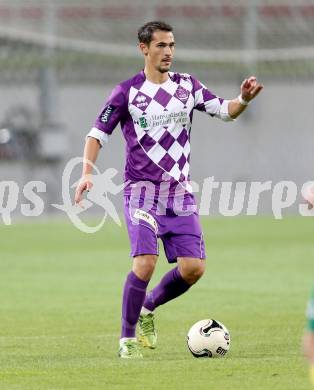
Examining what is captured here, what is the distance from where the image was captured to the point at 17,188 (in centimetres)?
3091

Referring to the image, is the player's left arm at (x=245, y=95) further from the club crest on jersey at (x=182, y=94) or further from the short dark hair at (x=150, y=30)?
the short dark hair at (x=150, y=30)

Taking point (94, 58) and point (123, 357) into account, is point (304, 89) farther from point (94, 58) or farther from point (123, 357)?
point (123, 357)

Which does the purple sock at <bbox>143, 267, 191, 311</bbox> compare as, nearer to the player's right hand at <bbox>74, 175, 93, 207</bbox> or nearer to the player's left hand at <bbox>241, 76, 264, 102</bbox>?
the player's right hand at <bbox>74, 175, 93, 207</bbox>

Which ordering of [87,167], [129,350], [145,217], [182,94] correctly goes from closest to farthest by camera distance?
[129,350]
[87,167]
[145,217]
[182,94]

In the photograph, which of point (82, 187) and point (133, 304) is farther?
point (133, 304)

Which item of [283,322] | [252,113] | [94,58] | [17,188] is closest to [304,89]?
[252,113]

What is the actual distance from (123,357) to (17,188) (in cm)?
2220

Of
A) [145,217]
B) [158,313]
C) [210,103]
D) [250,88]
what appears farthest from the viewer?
[158,313]

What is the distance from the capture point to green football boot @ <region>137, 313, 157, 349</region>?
31.8 ft

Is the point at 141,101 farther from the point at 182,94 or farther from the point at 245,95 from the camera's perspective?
the point at 245,95

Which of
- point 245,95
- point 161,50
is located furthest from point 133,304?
point 161,50

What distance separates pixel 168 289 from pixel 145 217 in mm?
801

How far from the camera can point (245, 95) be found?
9.45 m

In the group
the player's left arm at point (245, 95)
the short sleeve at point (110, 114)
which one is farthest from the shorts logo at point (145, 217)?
the player's left arm at point (245, 95)
